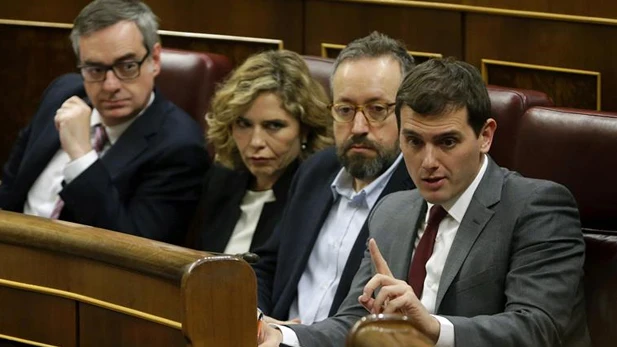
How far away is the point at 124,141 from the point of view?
2531 millimetres

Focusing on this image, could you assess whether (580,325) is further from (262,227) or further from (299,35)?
(299,35)

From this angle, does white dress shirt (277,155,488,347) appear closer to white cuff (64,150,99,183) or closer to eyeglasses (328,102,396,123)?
eyeglasses (328,102,396,123)

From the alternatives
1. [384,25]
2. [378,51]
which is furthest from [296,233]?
[384,25]

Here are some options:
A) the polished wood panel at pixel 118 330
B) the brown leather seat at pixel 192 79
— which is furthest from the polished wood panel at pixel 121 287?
the brown leather seat at pixel 192 79

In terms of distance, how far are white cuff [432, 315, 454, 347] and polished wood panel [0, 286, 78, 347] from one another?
0.49m

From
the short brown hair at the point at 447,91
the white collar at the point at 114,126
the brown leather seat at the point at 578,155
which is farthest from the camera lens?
the white collar at the point at 114,126

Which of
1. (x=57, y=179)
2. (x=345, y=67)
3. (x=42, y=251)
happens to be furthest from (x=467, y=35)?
(x=42, y=251)

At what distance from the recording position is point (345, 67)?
7.00ft

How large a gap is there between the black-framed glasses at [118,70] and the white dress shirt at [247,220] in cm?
35

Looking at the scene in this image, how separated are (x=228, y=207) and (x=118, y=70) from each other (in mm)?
371

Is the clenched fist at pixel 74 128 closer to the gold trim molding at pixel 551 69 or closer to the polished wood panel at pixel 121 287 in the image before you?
the polished wood panel at pixel 121 287

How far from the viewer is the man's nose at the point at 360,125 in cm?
210

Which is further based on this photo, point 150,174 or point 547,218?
point 150,174

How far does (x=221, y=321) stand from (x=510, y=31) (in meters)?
1.30
